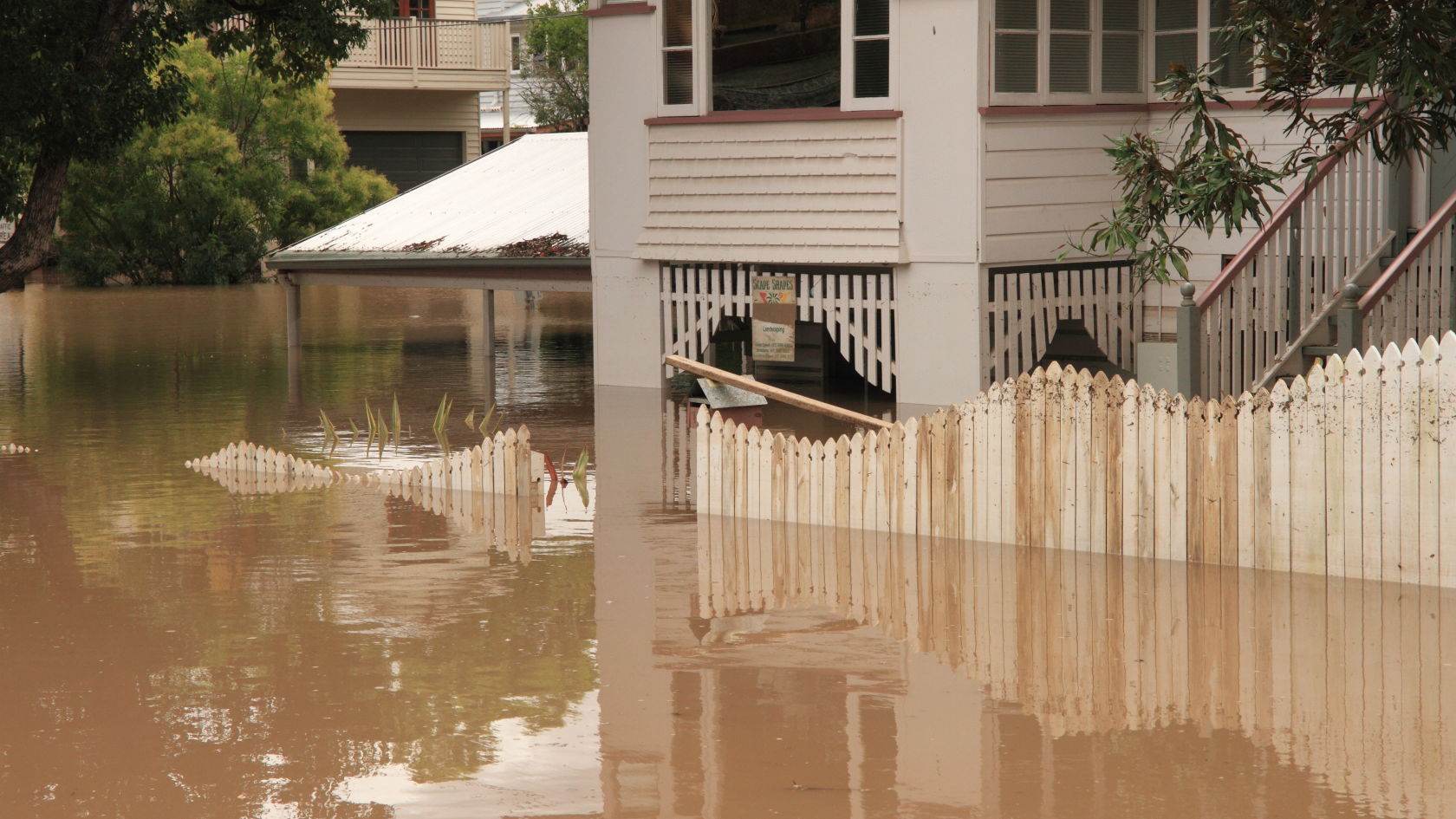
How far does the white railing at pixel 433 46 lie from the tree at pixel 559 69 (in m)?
3.01

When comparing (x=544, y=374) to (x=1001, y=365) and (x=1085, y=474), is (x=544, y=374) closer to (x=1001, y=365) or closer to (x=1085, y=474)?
(x=1001, y=365)

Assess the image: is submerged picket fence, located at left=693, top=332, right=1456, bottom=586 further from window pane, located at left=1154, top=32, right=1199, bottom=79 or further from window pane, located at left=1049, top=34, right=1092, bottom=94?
window pane, located at left=1154, top=32, right=1199, bottom=79

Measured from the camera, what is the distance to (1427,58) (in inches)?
415

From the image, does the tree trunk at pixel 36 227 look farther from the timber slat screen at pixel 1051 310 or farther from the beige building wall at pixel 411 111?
the beige building wall at pixel 411 111

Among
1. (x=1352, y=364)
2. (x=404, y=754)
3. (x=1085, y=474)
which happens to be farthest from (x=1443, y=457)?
(x=404, y=754)

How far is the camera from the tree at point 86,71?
A: 56.5 feet

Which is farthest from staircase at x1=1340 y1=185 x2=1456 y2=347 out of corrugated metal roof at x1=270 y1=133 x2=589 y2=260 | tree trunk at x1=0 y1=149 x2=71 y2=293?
tree trunk at x1=0 y1=149 x2=71 y2=293

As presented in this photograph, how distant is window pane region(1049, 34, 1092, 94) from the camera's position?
16078 mm

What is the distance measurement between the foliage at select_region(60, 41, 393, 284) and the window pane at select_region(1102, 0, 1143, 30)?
21.9 metres

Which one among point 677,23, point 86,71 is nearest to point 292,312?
point 86,71

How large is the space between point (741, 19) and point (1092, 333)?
4.39m

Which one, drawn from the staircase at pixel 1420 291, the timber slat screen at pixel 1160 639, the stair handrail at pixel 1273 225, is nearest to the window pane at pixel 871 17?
the stair handrail at pixel 1273 225

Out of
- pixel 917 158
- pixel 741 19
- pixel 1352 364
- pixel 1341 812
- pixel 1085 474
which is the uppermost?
pixel 741 19

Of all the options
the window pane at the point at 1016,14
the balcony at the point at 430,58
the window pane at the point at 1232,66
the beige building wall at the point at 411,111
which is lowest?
the window pane at the point at 1232,66
